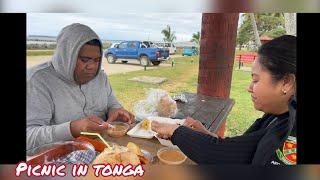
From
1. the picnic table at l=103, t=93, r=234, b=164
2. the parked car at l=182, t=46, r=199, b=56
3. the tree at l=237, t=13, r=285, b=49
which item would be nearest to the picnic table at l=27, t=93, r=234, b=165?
the picnic table at l=103, t=93, r=234, b=164

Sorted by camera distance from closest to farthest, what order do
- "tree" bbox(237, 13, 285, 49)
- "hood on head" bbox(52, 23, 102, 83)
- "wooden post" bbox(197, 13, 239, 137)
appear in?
"tree" bbox(237, 13, 285, 49) < "hood on head" bbox(52, 23, 102, 83) < "wooden post" bbox(197, 13, 239, 137)

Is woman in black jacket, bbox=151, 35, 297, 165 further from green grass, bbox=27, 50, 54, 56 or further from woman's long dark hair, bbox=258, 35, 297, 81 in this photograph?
green grass, bbox=27, 50, 54, 56

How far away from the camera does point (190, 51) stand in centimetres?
144

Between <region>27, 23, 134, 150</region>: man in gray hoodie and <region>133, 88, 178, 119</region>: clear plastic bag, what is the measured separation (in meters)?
0.07

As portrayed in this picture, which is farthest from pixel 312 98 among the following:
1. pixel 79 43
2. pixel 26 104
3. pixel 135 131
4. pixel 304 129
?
pixel 26 104

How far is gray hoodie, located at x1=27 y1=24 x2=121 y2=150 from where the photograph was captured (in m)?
1.01

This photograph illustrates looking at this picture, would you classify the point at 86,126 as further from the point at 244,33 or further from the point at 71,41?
the point at 244,33

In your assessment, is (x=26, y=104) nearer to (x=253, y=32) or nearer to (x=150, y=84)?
(x=150, y=84)

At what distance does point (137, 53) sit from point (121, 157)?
0.69 meters

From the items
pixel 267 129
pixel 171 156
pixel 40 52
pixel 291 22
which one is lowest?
pixel 171 156

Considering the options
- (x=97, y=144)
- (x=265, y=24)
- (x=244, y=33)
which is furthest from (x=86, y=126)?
(x=244, y=33)

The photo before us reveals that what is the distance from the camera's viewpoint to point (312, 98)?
3.12 ft

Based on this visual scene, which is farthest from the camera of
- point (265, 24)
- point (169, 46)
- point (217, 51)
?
point (217, 51)

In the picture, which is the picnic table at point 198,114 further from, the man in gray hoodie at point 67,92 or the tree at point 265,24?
the tree at point 265,24
